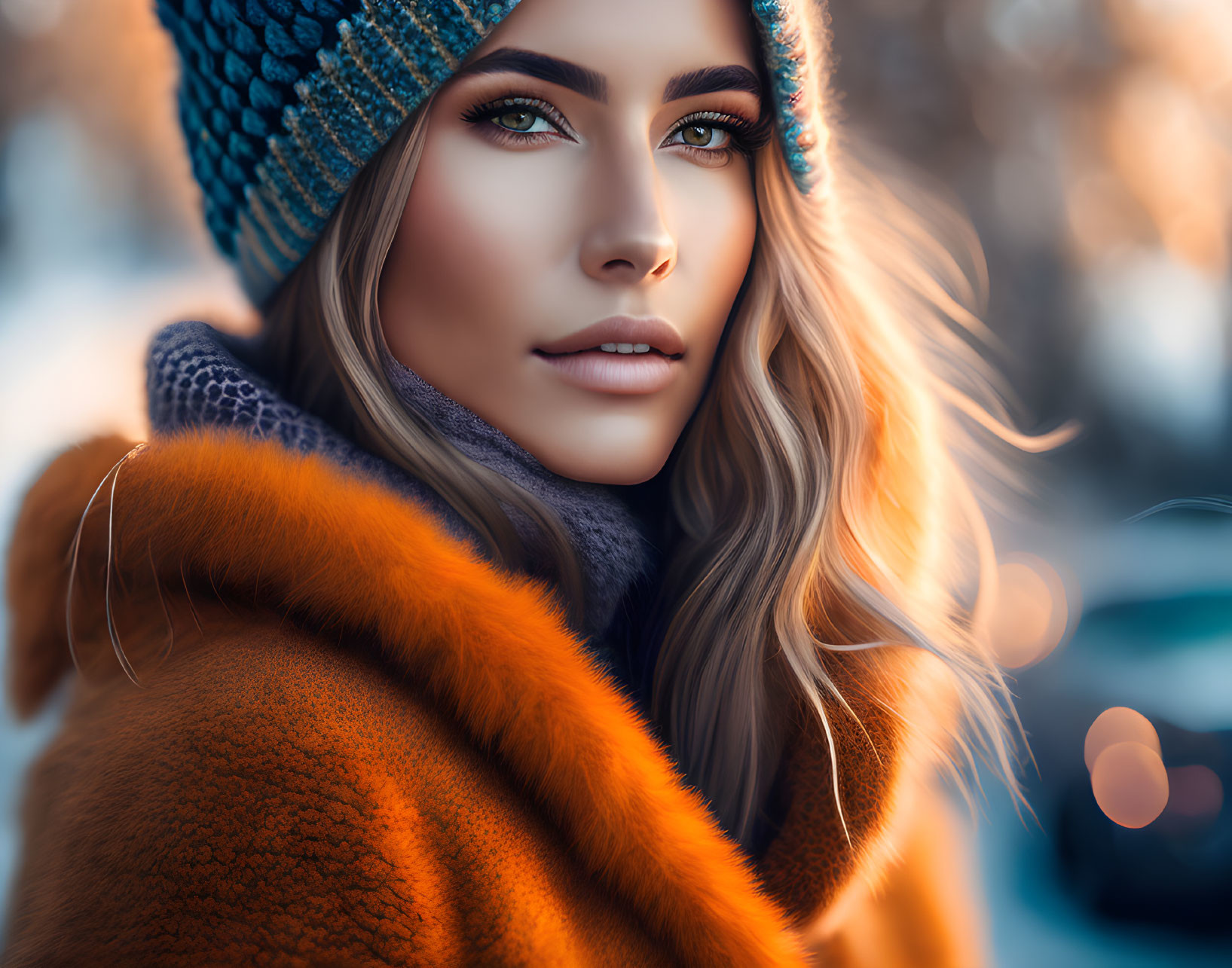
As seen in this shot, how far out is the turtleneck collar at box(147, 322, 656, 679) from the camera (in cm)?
60

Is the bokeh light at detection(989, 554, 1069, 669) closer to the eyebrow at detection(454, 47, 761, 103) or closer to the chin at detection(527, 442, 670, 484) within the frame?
the chin at detection(527, 442, 670, 484)

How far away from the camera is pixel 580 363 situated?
662 mm

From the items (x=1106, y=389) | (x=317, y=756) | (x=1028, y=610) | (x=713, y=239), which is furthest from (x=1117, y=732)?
(x=317, y=756)

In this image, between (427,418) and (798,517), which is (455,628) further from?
(798,517)

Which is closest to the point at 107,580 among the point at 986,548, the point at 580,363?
the point at 580,363

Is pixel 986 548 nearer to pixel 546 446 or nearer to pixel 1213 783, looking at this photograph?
pixel 546 446

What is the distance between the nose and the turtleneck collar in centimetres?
18

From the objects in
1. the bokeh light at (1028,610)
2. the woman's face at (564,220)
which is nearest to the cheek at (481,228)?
the woman's face at (564,220)

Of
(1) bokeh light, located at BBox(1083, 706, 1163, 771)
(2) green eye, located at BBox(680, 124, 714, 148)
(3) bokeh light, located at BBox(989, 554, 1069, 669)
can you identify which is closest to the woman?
(2) green eye, located at BBox(680, 124, 714, 148)

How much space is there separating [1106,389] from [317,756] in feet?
7.96

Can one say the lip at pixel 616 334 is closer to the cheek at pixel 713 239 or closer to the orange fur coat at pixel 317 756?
the cheek at pixel 713 239

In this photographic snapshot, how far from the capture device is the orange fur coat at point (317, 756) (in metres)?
0.40

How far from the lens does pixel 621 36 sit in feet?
2.01

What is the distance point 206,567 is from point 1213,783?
8.29 ft
